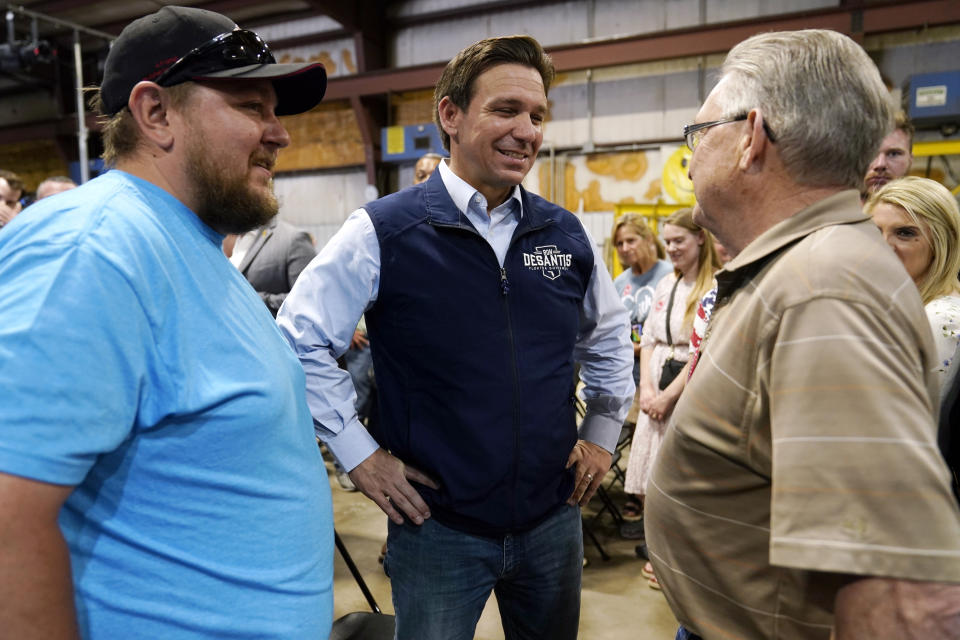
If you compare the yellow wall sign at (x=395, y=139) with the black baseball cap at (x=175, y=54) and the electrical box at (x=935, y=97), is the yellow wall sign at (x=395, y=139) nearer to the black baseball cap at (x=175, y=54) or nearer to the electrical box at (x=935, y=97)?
the electrical box at (x=935, y=97)

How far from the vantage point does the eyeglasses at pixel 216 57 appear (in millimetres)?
947

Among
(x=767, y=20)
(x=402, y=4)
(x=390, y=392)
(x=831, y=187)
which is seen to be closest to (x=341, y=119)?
(x=402, y=4)

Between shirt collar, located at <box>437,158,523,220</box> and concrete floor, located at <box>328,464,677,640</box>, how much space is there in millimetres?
2022

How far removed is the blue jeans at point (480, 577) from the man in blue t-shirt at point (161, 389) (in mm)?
364

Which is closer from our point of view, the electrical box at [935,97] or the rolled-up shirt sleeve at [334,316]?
the rolled-up shirt sleeve at [334,316]

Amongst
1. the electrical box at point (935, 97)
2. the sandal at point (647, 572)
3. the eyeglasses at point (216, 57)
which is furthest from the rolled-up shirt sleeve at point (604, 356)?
the electrical box at point (935, 97)

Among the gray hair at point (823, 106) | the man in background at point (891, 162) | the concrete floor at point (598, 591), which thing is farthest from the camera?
the man in background at point (891, 162)

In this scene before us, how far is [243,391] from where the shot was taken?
86 cm

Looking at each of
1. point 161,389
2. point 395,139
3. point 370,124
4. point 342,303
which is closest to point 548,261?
point 342,303

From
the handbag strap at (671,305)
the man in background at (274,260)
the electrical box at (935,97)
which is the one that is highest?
the electrical box at (935,97)

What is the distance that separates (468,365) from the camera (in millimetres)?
1406

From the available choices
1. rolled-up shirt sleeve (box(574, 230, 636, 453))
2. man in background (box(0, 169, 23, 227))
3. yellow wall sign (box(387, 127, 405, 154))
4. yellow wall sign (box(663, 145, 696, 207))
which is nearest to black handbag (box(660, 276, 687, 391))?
rolled-up shirt sleeve (box(574, 230, 636, 453))

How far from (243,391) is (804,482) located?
2.41 ft

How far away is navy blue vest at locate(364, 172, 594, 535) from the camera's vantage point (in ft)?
4.61
